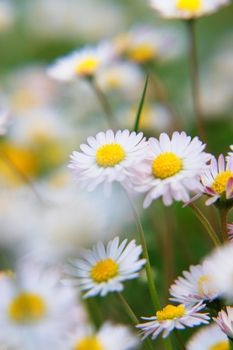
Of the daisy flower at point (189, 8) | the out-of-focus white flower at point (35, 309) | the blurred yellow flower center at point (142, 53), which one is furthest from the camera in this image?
the blurred yellow flower center at point (142, 53)

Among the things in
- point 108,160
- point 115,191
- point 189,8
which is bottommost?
point 108,160

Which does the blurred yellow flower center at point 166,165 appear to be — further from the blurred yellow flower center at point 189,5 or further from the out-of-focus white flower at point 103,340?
the blurred yellow flower center at point 189,5

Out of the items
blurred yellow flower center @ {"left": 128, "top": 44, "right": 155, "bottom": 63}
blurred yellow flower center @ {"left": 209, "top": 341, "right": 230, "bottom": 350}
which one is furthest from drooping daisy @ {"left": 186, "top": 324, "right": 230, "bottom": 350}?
blurred yellow flower center @ {"left": 128, "top": 44, "right": 155, "bottom": 63}

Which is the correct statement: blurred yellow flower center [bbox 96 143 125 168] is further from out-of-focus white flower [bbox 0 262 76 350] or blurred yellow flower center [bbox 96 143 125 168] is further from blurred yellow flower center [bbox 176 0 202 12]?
blurred yellow flower center [bbox 176 0 202 12]

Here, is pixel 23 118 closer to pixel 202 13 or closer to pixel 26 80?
pixel 26 80

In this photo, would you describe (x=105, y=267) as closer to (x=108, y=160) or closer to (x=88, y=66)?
(x=108, y=160)

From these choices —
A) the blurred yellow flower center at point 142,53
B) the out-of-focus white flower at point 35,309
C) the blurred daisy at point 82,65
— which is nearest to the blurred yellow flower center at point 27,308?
the out-of-focus white flower at point 35,309

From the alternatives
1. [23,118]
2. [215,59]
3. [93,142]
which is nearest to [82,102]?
[23,118]

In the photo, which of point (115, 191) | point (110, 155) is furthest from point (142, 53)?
point (110, 155)
